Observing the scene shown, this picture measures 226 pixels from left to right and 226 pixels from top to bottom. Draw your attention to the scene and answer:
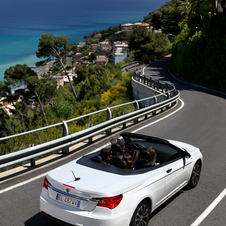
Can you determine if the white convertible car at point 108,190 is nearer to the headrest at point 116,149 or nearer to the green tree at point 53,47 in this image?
the headrest at point 116,149

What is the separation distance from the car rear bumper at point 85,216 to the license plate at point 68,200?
0.19 ft

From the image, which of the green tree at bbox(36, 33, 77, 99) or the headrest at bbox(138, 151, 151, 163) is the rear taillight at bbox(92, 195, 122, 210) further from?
the green tree at bbox(36, 33, 77, 99)

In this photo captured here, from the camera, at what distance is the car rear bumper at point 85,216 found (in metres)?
3.59

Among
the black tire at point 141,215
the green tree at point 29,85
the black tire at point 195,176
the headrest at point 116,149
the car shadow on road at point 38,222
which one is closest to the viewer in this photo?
the black tire at point 141,215

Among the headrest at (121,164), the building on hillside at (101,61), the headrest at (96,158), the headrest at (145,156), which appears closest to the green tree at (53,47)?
the headrest at (96,158)

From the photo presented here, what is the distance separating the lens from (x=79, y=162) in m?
4.66

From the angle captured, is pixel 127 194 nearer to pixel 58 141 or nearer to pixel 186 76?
pixel 58 141

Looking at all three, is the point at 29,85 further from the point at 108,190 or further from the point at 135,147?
the point at 108,190

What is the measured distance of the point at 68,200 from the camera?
12.6ft

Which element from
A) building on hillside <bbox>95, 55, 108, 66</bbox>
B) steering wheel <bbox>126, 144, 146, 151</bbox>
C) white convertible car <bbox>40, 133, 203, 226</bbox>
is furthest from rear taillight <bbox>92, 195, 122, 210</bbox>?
building on hillside <bbox>95, 55, 108, 66</bbox>

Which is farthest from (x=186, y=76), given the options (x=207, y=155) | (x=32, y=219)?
(x=32, y=219)

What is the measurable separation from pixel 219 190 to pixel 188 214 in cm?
140

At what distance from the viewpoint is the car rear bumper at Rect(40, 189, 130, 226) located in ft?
11.8

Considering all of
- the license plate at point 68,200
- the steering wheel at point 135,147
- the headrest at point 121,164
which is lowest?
the license plate at point 68,200
